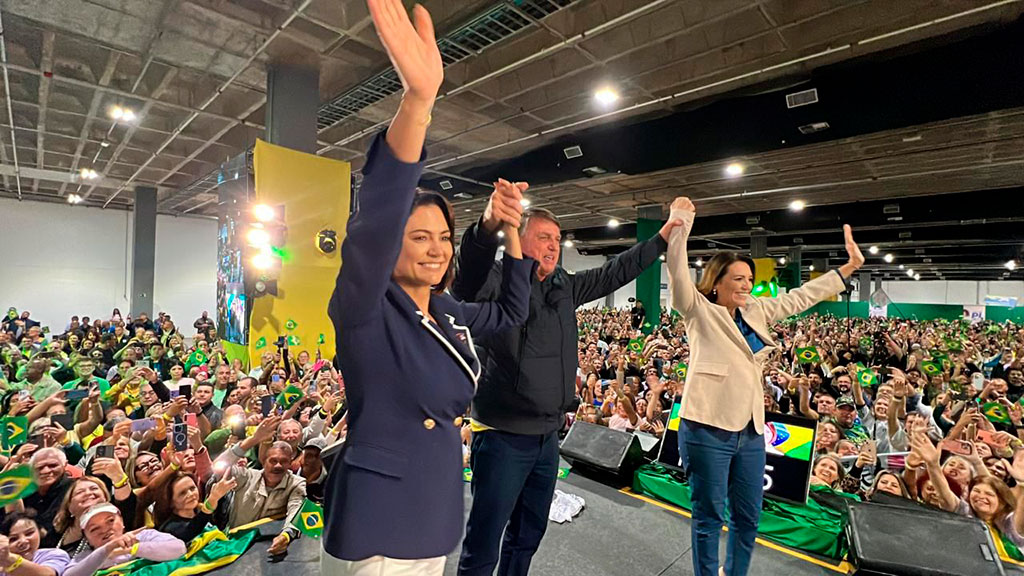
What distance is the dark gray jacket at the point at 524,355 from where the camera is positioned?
172 cm

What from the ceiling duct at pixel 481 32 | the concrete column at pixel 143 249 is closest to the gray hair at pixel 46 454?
the ceiling duct at pixel 481 32

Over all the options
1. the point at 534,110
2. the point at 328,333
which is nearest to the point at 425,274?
the point at 328,333

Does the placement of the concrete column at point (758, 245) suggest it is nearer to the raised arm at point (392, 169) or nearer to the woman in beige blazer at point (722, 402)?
the woman in beige blazer at point (722, 402)

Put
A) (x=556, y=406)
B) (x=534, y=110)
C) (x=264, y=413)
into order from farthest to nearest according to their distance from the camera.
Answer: (x=534, y=110) < (x=264, y=413) < (x=556, y=406)

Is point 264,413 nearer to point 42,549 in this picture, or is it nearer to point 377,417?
point 42,549

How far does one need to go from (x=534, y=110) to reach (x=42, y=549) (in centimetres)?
722

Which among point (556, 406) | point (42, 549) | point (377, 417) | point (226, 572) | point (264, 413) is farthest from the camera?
point (264, 413)

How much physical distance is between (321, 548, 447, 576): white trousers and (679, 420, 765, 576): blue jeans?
1.45m

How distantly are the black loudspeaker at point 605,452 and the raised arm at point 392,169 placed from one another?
3392 millimetres

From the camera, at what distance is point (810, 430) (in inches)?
131

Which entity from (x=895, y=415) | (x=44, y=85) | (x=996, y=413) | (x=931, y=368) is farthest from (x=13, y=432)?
(x=931, y=368)

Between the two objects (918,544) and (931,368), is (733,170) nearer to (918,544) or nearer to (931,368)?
(931,368)

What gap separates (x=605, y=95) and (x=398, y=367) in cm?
670

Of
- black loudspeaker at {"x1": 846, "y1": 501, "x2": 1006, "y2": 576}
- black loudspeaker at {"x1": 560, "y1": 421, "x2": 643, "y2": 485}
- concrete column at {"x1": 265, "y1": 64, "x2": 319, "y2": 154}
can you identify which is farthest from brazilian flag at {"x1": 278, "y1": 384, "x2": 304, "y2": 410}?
black loudspeaker at {"x1": 846, "y1": 501, "x2": 1006, "y2": 576}
